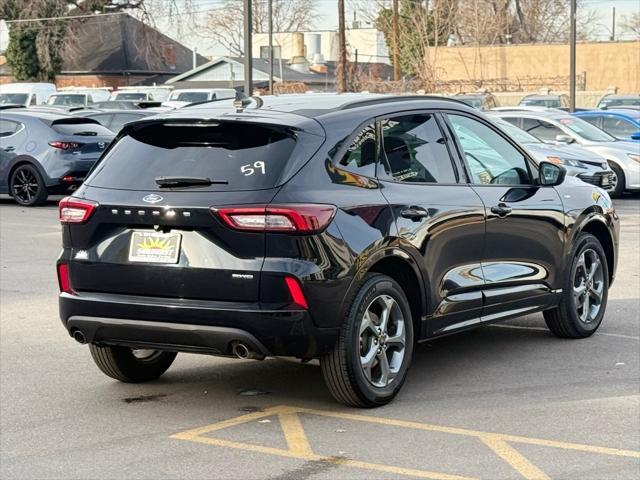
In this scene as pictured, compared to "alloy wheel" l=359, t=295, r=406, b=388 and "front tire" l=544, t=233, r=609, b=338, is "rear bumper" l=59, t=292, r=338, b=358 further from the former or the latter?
"front tire" l=544, t=233, r=609, b=338

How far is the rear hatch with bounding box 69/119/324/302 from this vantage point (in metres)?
6.36

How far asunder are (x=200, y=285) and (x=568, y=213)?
10.7 ft

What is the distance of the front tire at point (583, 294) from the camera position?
8.67 meters

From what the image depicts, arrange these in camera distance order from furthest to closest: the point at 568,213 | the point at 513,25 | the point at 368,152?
the point at 513,25 → the point at 568,213 → the point at 368,152

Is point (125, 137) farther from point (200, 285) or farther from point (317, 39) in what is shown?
point (317, 39)

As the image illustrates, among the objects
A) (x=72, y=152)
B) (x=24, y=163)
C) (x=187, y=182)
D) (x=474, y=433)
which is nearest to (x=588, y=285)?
(x=474, y=433)

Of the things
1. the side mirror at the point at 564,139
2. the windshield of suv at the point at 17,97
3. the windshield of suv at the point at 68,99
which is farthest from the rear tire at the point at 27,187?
the windshield of suv at the point at 17,97

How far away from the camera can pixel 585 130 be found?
2227 centimetres

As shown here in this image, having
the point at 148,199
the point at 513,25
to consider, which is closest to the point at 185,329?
the point at 148,199

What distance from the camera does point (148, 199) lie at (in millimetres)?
6555

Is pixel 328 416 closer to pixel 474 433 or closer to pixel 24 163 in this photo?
pixel 474 433

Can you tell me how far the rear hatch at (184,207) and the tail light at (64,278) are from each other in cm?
8

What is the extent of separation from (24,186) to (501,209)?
14.1 metres

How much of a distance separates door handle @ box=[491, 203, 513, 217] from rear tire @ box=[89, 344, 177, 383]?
228cm
